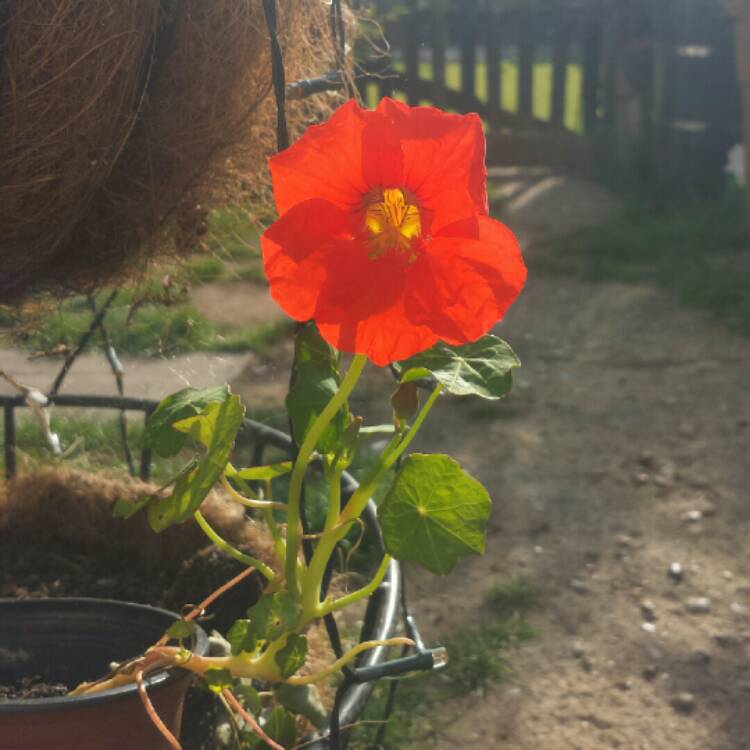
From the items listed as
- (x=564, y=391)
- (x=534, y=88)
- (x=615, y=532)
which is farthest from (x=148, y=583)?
(x=534, y=88)

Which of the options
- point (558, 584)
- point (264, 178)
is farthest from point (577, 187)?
point (264, 178)

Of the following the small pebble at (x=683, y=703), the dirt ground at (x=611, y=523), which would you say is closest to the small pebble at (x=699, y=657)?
the dirt ground at (x=611, y=523)

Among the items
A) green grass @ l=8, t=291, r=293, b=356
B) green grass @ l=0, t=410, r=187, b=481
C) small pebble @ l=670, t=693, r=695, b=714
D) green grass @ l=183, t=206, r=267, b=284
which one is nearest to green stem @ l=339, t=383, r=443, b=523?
green grass @ l=8, t=291, r=293, b=356

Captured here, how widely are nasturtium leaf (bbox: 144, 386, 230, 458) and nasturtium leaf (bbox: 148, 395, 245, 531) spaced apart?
0.05m

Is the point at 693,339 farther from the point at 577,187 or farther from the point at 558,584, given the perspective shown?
the point at 577,187

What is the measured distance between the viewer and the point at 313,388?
3.15 feet

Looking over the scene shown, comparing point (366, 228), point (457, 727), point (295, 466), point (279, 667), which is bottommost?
point (457, 727)

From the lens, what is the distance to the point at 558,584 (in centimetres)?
254

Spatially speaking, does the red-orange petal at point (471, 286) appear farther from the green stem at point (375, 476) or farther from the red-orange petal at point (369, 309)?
the green stem at point (375, 476)

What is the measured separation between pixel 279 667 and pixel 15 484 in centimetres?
64

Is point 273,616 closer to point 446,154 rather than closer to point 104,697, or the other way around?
point 104,697

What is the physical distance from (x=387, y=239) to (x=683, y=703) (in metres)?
1.56

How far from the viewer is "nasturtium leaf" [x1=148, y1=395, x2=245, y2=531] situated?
88cm

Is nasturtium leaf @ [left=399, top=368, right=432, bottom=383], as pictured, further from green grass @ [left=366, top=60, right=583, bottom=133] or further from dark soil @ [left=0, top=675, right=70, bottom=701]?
green grass @ [left=366, top=60, right=583, bottom=133]
